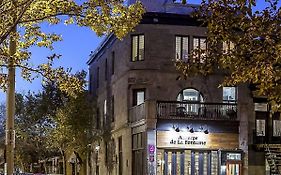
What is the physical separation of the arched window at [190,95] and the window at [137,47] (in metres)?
A: 3.56

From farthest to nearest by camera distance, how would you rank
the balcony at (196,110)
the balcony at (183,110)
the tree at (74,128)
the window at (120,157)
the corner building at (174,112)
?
1. the tree at (74,128)
2. the window at (120,157)
3. the balcony at (196,110)
4. the corner building at (174,112)
5. the balcony at (183,110)

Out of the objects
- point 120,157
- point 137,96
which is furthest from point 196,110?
point 120,157

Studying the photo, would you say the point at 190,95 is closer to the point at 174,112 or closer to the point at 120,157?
the point at 174,112

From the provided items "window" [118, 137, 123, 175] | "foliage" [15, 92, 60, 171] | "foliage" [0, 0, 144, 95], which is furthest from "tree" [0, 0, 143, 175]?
"foliage" [15, 92, 60, 171]

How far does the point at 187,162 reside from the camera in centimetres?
3862

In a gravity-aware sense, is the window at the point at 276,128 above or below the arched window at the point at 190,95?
below

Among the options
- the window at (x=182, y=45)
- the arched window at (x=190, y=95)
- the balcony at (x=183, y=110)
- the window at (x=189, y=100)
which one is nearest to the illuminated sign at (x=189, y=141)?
the balcony at (x=183, y=110)

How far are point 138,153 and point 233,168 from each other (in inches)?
238

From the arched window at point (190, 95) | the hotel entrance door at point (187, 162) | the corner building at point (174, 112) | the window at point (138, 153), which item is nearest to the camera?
the hotel entrance door at point (187, 162)

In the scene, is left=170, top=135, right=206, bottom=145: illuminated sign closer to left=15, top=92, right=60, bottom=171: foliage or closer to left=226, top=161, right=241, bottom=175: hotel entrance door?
left=226, top=161, right=241, bottom=175: hotel entrance door

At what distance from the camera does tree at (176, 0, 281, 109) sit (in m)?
12.2

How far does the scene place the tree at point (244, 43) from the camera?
12.2 m

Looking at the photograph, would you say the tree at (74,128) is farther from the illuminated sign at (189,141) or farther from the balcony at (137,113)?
the illuminated sign at (189,141)

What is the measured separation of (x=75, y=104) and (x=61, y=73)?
32886 millimetres
